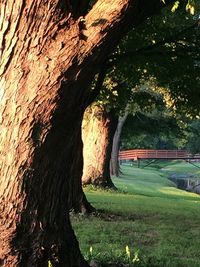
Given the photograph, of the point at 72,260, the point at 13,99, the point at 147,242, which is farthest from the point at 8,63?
the point at 147,242

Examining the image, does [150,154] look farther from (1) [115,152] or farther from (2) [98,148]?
(2) [98,148]

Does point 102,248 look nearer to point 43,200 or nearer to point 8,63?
point 43,200

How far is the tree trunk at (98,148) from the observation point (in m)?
23.1

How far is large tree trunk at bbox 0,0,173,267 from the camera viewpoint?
5.43 meters

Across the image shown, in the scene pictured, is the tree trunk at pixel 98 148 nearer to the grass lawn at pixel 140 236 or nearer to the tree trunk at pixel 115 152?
the grass lawn at pixel 140 236

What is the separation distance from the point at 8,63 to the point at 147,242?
5407 mm

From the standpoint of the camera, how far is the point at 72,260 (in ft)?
20.2

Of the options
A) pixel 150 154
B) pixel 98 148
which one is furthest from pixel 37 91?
pixel 150 154

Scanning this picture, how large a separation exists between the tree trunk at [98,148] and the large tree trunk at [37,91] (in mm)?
17083

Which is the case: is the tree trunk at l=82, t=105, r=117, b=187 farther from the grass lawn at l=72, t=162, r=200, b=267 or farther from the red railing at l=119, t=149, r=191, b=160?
the red railing at l=119, t=149, r=191, b=160

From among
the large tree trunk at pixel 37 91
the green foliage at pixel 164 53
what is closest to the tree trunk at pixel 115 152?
the green foliage at pixel 164 53

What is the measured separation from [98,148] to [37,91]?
707 inches

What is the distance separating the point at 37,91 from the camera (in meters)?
5.42

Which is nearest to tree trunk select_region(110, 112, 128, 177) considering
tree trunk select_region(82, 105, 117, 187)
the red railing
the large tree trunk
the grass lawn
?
the red railing
